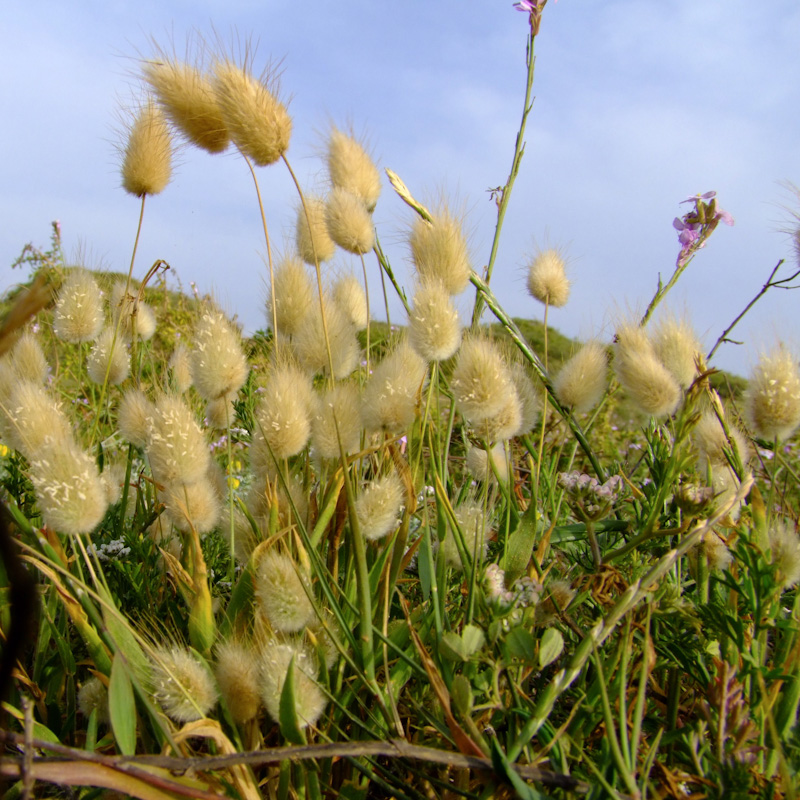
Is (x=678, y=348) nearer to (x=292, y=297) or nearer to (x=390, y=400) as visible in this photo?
(x=390, y=400)

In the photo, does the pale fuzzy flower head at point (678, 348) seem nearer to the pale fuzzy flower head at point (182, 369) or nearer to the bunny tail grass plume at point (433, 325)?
the bunny tail grass plume at point (433, 325)

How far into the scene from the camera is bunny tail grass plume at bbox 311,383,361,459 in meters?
0.91

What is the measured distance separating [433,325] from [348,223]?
256 mm

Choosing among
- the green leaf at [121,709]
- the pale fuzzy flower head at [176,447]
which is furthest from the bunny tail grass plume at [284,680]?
the pale fuzzy flower head at [176,447]

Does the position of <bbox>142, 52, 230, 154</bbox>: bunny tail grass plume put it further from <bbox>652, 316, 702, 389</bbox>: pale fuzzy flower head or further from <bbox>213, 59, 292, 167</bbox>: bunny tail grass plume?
<bbox>652, 316, 702, 389</bbox>: pale fuzzy flower head

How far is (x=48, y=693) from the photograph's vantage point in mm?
986

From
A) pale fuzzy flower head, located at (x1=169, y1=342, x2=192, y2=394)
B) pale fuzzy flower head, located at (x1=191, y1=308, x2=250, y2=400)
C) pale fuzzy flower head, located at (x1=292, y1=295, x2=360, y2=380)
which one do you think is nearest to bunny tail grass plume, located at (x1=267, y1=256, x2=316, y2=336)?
pale fuzzy flower head, located at (x1=292, y1=295, x2=360, y2=380)

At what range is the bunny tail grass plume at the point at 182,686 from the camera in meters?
0.74

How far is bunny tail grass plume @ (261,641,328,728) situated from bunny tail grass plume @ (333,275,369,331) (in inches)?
22.9

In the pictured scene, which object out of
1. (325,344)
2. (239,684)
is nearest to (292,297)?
(325,344)

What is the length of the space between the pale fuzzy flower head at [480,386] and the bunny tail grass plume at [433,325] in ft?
0.11

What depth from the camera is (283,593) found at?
Result: 0.76 meters

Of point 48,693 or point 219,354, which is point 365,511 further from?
point 48,693

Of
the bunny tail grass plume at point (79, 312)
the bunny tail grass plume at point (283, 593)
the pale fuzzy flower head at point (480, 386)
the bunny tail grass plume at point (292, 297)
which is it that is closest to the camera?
the bunny tail grass plume at point (283, 593)
